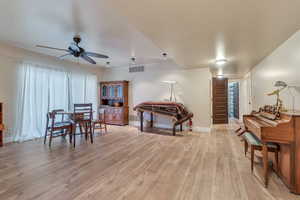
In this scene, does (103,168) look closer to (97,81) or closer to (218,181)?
(218,181)

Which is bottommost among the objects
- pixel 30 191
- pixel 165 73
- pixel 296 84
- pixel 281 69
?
pixel 30 191

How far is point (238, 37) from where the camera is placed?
2.62 m

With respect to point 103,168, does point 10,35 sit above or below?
above

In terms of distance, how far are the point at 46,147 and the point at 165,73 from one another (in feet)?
13.8

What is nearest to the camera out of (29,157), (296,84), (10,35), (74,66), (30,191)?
(30,191)

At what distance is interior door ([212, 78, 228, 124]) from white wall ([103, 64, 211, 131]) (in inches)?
63.0

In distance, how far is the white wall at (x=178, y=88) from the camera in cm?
512

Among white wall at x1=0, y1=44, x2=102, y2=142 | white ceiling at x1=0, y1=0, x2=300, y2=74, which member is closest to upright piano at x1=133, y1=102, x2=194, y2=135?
white ceiling at x1=0, y1=0, x2=300, y2=74

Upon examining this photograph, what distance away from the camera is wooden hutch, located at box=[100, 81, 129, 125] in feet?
19.8

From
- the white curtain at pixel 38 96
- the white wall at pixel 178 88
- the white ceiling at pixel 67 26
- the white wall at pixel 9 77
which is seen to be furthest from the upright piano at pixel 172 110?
the white wall at pixel 9 77

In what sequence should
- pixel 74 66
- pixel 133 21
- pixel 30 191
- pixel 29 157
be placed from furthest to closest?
pixel 74 66, pixel 29 157, pixel 133 21, pixel 30 191

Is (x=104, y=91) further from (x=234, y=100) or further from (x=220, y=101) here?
(x=234, y=100)

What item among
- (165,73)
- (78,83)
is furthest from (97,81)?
(165,73)

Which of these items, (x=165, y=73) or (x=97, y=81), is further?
(x=97, y=81)
